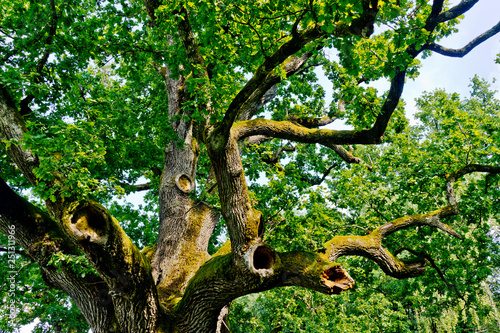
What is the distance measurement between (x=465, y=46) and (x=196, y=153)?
5643 mm

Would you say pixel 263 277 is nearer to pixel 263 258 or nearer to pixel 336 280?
pixel 263 258

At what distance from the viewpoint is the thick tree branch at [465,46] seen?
419cm

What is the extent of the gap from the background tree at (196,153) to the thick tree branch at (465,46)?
0.08 feet

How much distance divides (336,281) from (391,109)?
2.65 meters

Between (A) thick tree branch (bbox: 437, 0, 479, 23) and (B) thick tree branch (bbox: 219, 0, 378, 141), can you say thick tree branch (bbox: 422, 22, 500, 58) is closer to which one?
(A) thick tree branch (bbox: 437, 0, 479, 23)

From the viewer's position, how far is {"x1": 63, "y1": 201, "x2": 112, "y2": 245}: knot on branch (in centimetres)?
375

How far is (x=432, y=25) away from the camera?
3.74 m

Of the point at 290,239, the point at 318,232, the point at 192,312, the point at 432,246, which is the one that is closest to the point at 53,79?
the point at 192,312

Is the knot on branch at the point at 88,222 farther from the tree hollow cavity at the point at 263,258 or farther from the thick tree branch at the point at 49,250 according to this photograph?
the tree hollow cavity at the point at 263,258

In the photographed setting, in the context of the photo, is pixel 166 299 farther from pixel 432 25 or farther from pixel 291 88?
pixel 291 88

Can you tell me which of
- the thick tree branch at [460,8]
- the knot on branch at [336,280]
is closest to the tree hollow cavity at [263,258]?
the knot on branch at [336,280]

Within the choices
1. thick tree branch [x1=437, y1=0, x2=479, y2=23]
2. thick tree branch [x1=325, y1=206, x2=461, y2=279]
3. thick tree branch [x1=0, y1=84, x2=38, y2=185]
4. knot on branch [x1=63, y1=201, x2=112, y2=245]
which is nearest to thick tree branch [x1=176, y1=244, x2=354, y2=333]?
thick tree branch [x1=325, y1=206, x2=461, y2=279]

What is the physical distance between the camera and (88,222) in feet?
13.0

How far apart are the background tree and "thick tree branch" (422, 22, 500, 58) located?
0.02 m
